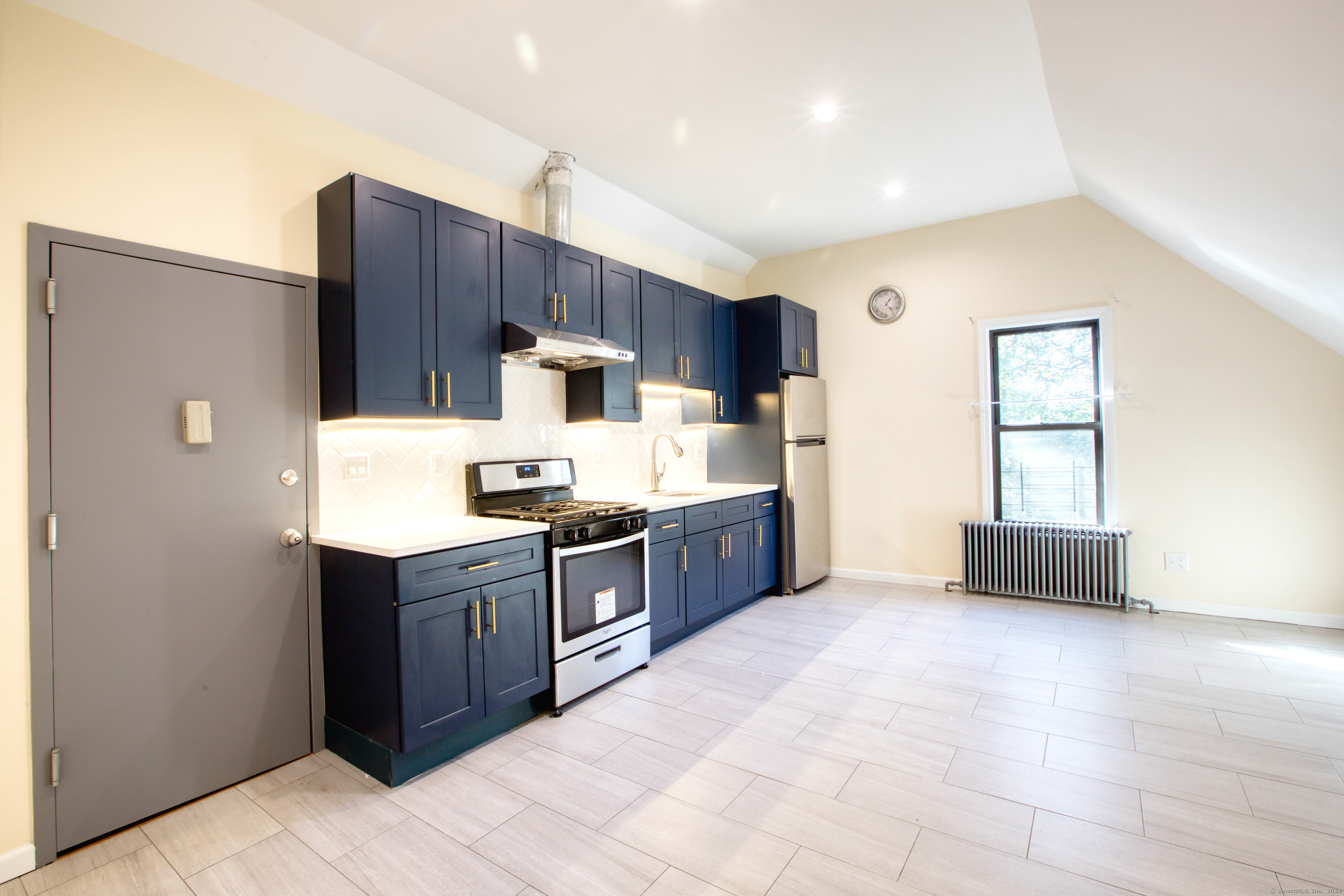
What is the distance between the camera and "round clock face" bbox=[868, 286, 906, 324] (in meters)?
4.99

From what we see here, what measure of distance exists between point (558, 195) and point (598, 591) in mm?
2193

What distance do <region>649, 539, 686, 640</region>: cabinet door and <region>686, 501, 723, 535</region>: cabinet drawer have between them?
0.13m

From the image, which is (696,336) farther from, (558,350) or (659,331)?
(558,350)

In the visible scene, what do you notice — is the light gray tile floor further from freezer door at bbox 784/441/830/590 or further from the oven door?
freezer door at bbox 784/441/830/590

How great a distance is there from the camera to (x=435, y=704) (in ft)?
7.56

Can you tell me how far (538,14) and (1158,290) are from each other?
4251 mm

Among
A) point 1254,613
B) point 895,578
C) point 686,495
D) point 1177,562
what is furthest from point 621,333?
point 1254,613

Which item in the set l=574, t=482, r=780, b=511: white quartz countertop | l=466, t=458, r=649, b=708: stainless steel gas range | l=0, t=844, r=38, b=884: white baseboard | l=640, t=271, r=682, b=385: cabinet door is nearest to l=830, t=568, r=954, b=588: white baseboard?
l=574, t=482, r=780, b=511: white quartz countertop

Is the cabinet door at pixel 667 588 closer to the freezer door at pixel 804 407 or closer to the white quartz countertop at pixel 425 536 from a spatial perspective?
the white quartz countertop at pixel 425 536

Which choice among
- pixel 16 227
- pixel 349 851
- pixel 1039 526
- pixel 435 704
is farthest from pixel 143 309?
pixel 1039 526

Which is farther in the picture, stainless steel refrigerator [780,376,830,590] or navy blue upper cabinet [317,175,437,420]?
stainless steel refrigerator [780,376,830,590]

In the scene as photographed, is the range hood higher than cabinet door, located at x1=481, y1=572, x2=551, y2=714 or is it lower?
higher

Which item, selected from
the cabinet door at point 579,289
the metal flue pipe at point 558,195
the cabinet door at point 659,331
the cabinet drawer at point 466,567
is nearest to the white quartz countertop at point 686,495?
the cabinet door at point 659,331

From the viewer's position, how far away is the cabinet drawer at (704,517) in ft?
12.4
